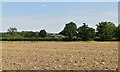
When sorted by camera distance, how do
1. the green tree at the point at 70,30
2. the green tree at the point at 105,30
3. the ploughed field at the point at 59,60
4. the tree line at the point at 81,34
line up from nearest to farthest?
the ploughed field at the point at 59,60 → the tree line at the point at 81,34 → the green tree at the point at 105,30 → the green tree at the point at 70,30

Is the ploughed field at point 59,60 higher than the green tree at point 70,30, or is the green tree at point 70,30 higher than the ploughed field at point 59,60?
the green tree at point 70,30

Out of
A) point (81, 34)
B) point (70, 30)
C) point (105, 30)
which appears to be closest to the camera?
point (81, 34)

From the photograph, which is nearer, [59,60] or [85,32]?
[59,60]

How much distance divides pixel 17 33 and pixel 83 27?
937 inches

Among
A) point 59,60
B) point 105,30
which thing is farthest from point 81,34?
point 59,60

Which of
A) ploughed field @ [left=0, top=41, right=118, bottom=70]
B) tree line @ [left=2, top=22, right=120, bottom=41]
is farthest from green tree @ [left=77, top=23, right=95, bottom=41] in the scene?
ploughed field @ [left=0, top=41, right=118, bottom=70]

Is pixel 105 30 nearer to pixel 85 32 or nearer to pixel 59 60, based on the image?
pixel 85 32

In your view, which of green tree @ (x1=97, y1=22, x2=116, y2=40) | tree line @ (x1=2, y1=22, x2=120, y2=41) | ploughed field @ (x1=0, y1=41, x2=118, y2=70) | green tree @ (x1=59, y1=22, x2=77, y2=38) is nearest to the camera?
ploughed field @ (x1=0, y1=41, x2=118, y2=70)

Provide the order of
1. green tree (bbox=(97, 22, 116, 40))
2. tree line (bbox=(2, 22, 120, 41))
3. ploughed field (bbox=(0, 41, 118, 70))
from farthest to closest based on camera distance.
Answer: green tree (bbox=(97, 22, 116, 40)) → tree line (bbox=(2, 22, 120, 41)) → ploughed field (bbox=(0, 41, 118, 70))

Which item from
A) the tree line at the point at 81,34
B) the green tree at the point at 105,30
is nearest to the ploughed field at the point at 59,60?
the tree line at the point at 81,34

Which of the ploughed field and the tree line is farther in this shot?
the tree line

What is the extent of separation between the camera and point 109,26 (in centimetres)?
11425

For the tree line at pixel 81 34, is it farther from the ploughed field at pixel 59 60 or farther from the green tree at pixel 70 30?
the ploughed field at pixel 59 60

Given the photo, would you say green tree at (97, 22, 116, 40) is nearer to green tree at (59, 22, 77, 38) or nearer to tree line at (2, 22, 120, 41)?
tree line at (2, 22, 120, 41)
